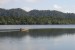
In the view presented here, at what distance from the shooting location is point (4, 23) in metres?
107

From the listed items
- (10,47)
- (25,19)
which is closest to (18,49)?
(10,47)

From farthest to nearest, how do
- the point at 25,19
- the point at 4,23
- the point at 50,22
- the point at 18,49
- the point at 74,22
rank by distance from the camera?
1. the point at 74,22
2. the point at 50,22
3. the point at 25,19
4. the point at 4,23
5. the point at 18,49

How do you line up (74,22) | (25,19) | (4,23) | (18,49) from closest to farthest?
(18,49)
(4,23)
(25,19)
(74,22)

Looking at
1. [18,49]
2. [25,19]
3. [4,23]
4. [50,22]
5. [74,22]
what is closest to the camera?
[18,49]

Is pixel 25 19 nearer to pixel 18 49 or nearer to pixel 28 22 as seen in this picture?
pixel 28 22

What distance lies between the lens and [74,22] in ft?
466

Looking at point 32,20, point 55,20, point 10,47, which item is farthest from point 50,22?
point 10,47

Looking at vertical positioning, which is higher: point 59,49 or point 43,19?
point 59,49

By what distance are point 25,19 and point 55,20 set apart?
17611mm

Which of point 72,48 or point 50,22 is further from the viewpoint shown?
point 50,22

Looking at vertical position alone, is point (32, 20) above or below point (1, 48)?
below

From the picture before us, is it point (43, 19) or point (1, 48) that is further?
point (43, 19)

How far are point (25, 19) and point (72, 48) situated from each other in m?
88.5

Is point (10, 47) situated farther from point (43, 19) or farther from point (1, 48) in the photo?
point (43, 19)
